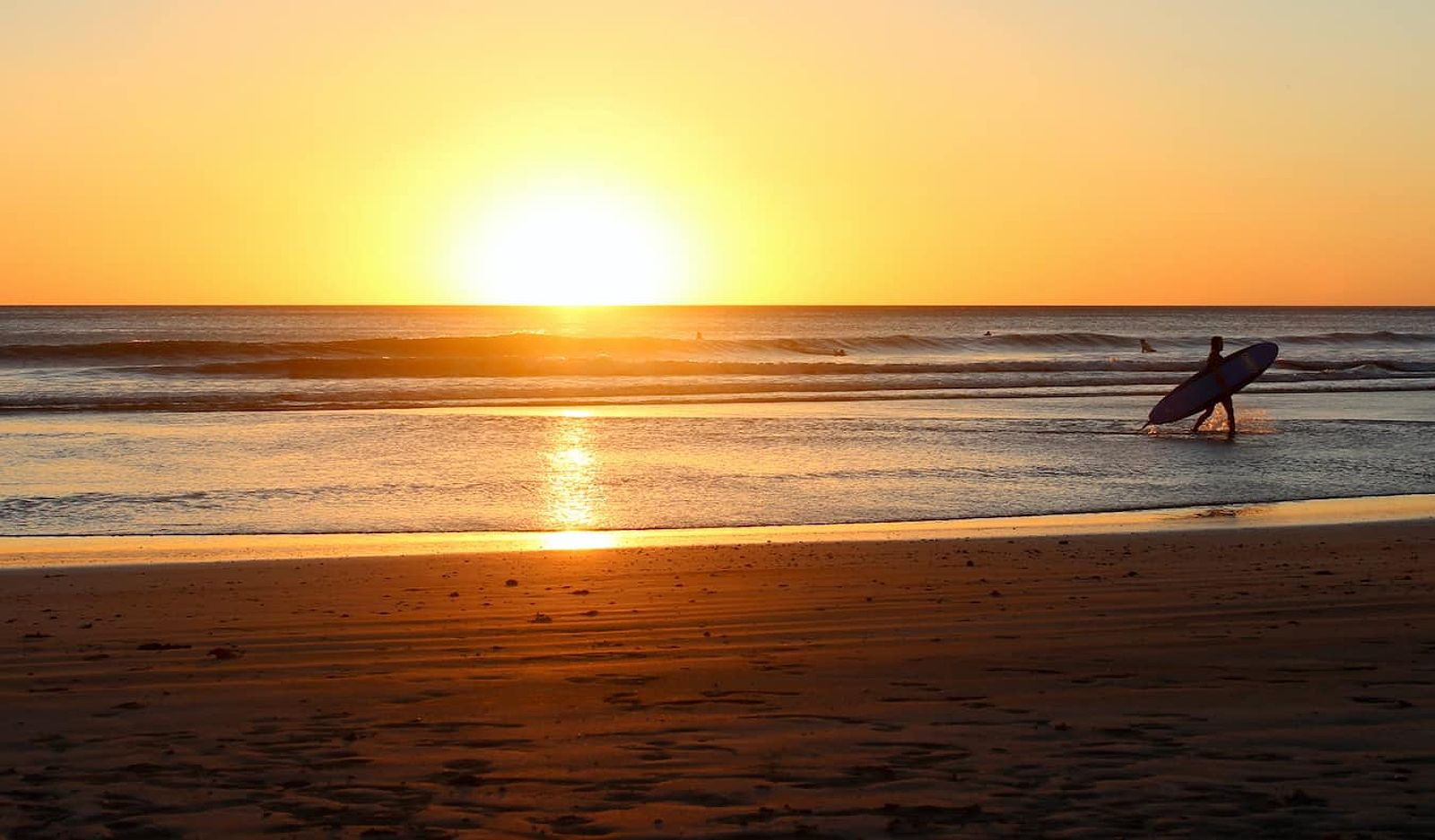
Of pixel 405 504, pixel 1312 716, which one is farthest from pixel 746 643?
pixel 405 504

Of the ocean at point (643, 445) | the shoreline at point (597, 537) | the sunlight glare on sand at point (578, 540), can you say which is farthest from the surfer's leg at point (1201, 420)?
the sunlight glare on sand at point (578, 540)

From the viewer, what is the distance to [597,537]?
1159cm

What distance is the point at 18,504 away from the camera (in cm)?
1327

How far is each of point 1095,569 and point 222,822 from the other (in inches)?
249

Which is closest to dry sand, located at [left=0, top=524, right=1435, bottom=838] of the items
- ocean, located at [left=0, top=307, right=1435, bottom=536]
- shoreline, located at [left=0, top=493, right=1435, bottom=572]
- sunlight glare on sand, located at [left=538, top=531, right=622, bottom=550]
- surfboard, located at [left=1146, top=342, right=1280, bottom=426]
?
shoreline, located at [left=0, top=493, right=1435, bottom=572]

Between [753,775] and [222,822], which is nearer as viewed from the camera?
[222,822]

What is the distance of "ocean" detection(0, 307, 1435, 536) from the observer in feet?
43.8

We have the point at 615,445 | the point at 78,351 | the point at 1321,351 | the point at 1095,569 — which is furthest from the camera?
the point at 1321,351

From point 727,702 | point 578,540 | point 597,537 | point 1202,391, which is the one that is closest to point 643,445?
point 597,537

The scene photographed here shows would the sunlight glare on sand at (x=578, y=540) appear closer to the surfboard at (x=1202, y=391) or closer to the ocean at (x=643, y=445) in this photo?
the ocean at (x=643, y=445)

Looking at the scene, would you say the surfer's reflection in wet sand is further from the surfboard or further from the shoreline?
the shoreline

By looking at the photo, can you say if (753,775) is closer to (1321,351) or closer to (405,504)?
(405,504)

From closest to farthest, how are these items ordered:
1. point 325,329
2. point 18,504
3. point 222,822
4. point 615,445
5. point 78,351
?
point 222,822
point 18,504
point 615,445
point 78,351
point 325,329

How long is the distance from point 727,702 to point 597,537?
5.87m
